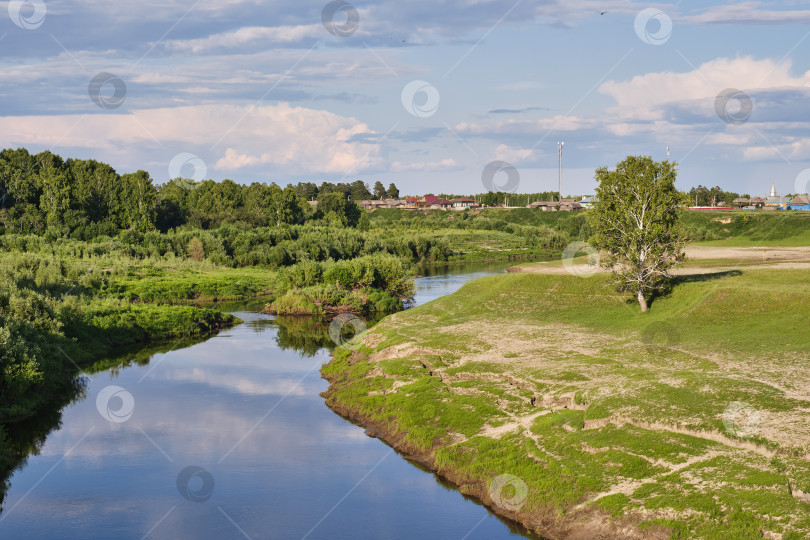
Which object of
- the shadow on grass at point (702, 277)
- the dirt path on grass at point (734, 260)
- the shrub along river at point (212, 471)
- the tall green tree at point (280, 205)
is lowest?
the shrub along river at point (212, 471)

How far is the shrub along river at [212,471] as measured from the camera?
32.4m

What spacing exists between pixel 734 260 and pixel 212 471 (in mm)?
76694

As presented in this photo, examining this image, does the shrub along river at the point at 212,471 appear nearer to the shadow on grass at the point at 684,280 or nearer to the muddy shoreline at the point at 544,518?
the muddy shoreline at the point at 544,518

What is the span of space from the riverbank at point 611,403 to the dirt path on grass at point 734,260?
391 inches

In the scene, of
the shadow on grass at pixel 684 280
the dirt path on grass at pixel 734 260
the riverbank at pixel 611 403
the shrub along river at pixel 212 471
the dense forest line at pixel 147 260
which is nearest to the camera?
the riverbank at pixel 611 403

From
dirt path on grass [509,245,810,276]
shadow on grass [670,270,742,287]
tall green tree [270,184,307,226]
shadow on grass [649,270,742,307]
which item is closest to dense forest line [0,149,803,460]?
tall green tree [270,184,307,226]

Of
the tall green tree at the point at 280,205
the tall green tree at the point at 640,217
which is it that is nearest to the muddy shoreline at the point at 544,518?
the tall green tree at the point at 640,217

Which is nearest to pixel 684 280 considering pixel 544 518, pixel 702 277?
pixel 702 277

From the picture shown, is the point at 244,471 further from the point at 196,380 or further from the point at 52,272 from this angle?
the point at 52,272

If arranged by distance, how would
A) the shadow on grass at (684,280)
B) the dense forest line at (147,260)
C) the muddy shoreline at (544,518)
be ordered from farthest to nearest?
the shadow on grass at (684,280) → the dense forest line at (147,260) → the muddy shoreline at (544,518)

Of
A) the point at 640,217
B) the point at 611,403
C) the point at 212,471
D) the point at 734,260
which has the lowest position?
the point at 212,471

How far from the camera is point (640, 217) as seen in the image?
6106 cm

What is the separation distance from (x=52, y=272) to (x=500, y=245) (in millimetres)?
119163

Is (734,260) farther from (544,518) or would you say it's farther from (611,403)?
(544,518)
